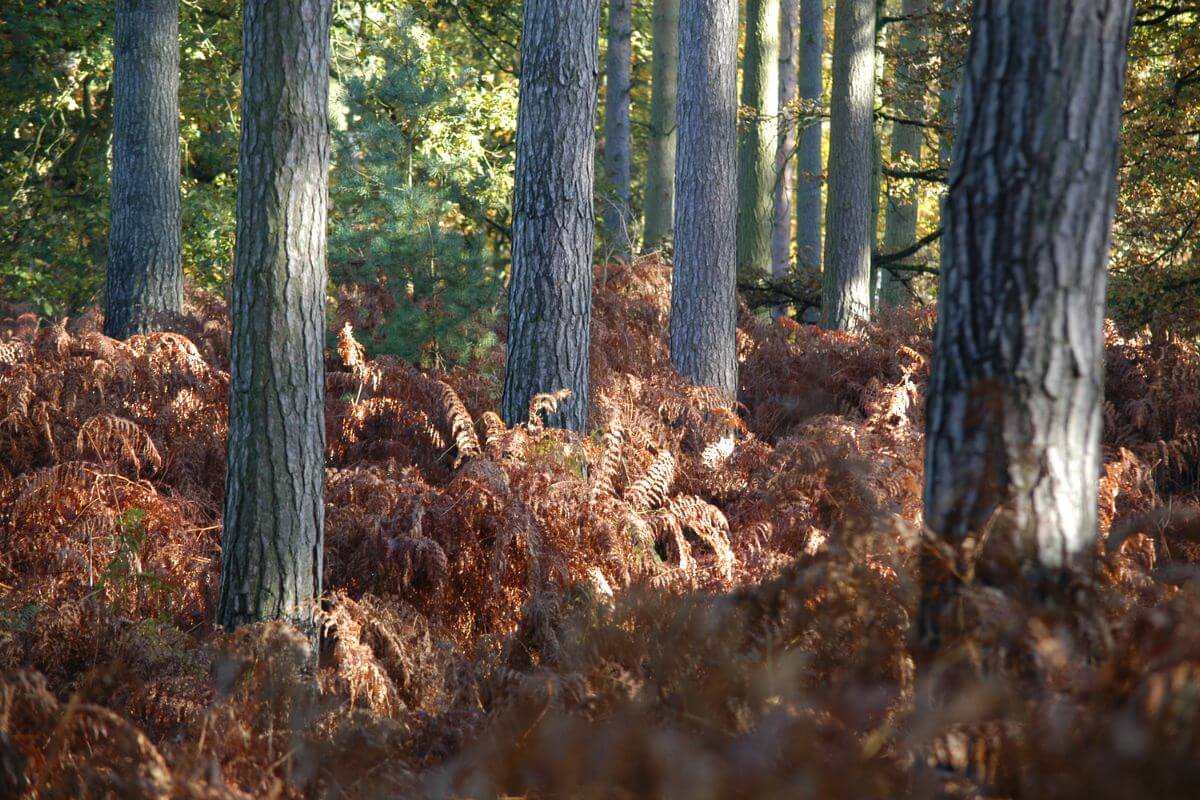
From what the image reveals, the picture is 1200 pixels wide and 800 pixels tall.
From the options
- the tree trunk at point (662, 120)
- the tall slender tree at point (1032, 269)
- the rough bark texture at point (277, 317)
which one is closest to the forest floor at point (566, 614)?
the tall slender tree at point (1032, 269)

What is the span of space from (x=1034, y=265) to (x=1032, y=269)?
0.01m

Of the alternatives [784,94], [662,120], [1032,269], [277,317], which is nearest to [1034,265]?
[1032,269]

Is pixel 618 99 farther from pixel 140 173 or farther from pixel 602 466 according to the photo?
pixel 602 466

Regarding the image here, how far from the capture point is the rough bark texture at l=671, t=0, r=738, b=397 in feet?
28.5

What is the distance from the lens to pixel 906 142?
1719cm

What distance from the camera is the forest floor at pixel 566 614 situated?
8.72 feet

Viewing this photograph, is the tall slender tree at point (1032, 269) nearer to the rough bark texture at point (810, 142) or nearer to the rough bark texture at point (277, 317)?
the rough bark texture at point (277, 317)

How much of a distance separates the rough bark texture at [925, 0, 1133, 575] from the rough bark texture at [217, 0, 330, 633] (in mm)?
2764

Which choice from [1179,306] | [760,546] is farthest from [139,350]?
[1179,306]

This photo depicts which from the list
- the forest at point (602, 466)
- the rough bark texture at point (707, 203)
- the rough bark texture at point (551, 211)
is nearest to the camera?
the forest at point (602, 466)

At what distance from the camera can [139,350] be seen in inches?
310

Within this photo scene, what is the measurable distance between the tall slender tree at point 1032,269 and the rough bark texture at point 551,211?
371 centimetres

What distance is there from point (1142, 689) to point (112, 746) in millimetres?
2948

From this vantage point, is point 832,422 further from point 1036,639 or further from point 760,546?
point 1036,639
